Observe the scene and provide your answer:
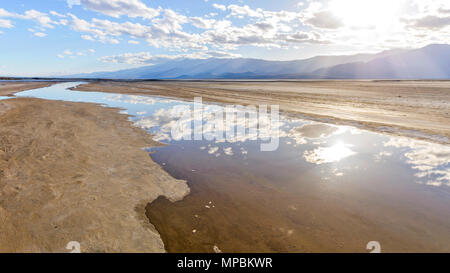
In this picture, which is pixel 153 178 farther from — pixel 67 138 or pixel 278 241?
pixel 67 138

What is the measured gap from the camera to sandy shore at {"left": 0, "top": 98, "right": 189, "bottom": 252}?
4.25 m

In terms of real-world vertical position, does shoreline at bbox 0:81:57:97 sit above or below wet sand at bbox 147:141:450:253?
above

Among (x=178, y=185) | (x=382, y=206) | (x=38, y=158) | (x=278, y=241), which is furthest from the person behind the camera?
(x=38, y=158)

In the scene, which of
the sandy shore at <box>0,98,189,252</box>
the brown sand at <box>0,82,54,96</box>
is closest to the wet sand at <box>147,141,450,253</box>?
the sandy shore at <box>0,98,189,252</box>

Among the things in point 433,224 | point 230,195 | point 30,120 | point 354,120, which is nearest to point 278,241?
point 230,195

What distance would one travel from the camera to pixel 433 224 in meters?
4.90

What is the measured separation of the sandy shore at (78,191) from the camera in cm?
425

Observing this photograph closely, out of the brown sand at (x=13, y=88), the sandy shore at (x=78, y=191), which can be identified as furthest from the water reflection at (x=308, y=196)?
the brown sand at (x=13, y=88)
